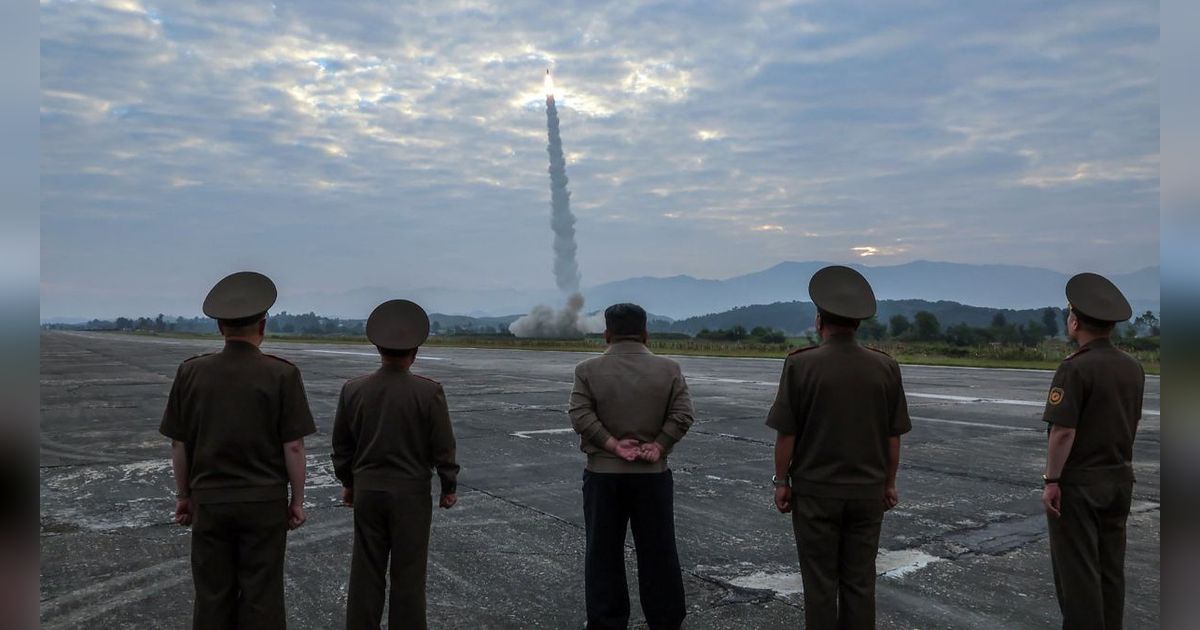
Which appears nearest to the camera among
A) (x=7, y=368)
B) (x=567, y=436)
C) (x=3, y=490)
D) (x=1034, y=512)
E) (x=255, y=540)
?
(x=7, y=368)

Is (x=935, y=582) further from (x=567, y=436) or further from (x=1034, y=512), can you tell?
(x=567, y=436)

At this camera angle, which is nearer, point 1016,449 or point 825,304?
point 825,304

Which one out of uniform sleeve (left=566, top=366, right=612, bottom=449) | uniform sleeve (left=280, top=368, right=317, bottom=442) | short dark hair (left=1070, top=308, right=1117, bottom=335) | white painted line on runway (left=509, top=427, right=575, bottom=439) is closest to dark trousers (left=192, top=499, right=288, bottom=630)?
uniform sleeve (left=280, top=368, right=317, bottom=442)

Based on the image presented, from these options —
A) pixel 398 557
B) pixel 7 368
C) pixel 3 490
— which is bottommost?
pixel 398 557

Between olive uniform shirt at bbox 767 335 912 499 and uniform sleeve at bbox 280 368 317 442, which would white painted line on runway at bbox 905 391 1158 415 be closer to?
olive uniform shirt at bbox 767 335 912 499

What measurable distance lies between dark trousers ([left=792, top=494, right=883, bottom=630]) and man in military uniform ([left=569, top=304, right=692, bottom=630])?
876 millimetres

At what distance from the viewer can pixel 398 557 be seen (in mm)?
4395

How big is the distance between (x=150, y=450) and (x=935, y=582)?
11.3 meters

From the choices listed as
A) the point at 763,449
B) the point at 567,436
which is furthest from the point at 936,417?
the point at 567,436

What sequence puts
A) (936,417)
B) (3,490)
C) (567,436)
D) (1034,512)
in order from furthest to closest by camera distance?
(936,417) < (567,436) < (1034,512) < (3,490)

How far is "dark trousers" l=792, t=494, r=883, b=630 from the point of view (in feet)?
14.1

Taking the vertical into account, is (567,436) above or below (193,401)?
below

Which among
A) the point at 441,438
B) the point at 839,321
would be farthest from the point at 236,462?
the point at 839,321

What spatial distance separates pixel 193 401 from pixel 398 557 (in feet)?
4.41
